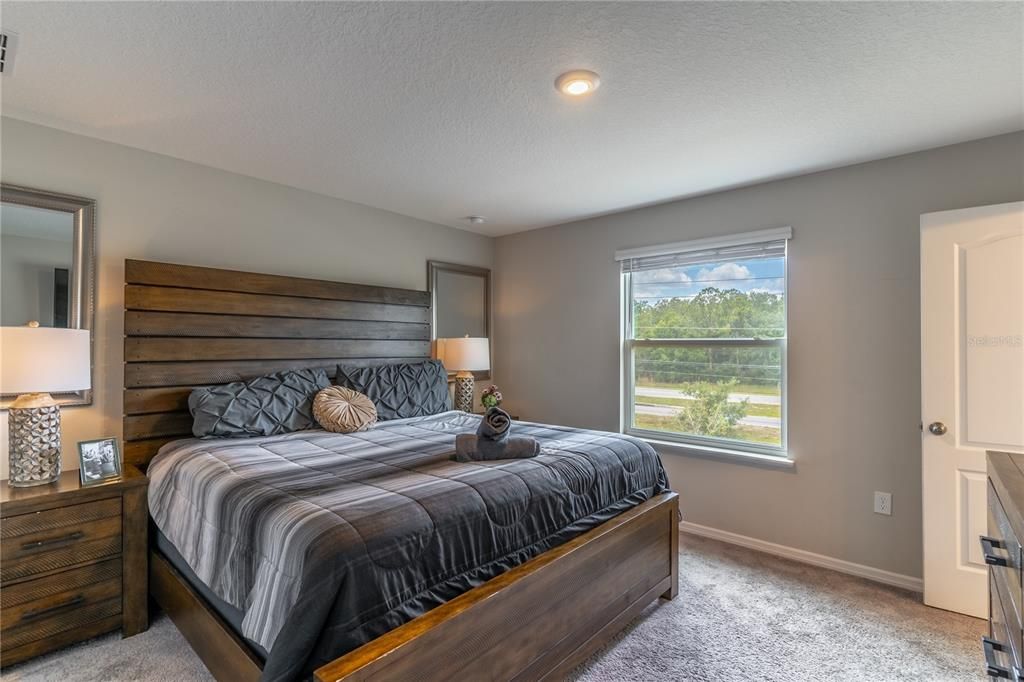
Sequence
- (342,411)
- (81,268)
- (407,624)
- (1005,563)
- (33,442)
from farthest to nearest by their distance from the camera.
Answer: (342,411) < (81,268) < (33,442) < (407,624) < (1005,563)

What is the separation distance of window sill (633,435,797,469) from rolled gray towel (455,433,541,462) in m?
1.76

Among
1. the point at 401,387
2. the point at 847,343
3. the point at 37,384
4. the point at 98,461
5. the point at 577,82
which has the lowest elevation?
the point at 98,461

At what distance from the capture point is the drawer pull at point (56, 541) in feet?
6.29

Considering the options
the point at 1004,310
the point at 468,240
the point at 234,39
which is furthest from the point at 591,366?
the point at 234,39

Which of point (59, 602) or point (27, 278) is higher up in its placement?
Answer: point (27, 278)

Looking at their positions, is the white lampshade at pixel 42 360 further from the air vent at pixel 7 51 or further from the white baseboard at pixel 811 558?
the white baseboard at pixel 811 558

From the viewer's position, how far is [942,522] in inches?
95.3

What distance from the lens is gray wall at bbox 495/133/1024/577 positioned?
262 cm

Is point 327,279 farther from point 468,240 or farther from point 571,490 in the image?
point 571,490

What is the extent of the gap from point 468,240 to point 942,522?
3864 millimetres

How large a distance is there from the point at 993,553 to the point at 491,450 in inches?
62.5

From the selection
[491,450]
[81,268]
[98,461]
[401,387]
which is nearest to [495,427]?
[491,450]

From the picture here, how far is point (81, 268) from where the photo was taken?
2469mm

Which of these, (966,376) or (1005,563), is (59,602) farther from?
(966,376)
